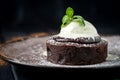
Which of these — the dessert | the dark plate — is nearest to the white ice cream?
the dessert

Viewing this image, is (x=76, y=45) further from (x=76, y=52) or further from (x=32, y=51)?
(x=32, y=51)

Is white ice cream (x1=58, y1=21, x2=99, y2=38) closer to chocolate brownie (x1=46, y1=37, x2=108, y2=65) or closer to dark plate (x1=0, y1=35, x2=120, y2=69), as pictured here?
chocolate brownie (x1=46, y1=37, x2=108, y2=65)

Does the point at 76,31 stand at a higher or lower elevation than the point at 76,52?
higher

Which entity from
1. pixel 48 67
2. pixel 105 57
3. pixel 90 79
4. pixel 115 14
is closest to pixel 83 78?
pixel 90 79

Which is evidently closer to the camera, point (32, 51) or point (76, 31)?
point (76, 31)

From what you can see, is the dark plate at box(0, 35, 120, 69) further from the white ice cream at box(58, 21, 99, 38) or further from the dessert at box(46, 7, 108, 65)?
the white ice cream at box(58, 21, 99, 38)

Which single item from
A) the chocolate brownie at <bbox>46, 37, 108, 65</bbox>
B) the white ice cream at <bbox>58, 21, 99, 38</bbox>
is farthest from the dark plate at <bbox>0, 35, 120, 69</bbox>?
the white ice cream at <bbox>58, 21, 99, 38</bbox>

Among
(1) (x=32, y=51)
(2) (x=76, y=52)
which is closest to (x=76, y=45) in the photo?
(2) (x=76, y=52)

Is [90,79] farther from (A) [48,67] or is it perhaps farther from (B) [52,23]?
(B) [52,23]

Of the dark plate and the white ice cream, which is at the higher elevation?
the white ice cream
